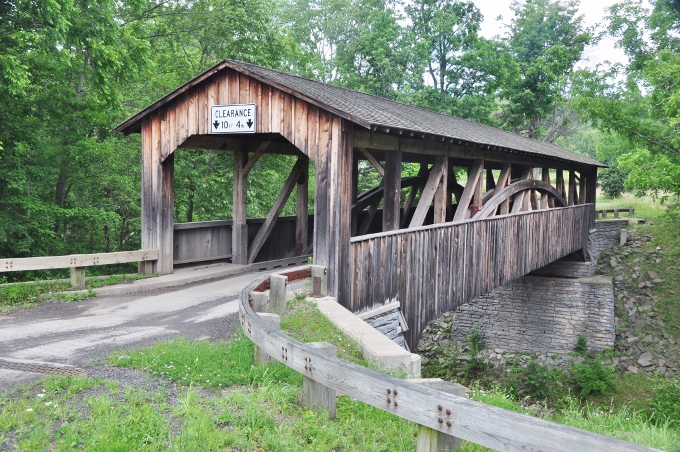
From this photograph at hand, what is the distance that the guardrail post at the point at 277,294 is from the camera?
6953 millimetres

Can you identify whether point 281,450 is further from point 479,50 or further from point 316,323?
point 479,50

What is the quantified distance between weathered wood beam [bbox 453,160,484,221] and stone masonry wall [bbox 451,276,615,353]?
9.79 meters

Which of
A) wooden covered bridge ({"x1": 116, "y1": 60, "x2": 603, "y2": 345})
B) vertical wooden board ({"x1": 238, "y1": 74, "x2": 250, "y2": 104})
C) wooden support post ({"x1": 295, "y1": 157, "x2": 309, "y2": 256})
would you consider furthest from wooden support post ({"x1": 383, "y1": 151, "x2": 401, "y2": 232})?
wooden support post ({"x1": 295, "y1": 157, "x2": 309, "y2": 256})

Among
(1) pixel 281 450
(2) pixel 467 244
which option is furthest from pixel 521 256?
(1) pixel 281 450

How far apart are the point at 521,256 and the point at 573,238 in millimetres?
6059

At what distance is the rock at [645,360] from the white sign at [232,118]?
13878 millimetres

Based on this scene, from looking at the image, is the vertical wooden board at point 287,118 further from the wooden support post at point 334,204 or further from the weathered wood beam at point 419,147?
the weathered wood beam at point 419,147

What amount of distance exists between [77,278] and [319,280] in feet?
13.6

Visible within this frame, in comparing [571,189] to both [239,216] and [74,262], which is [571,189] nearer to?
[239,216]

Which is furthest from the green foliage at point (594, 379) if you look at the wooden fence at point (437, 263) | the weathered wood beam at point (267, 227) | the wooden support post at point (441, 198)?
the weathered wood beam at point (267, 227)

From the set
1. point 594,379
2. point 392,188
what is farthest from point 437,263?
point 594,379

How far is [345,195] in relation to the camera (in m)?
8.42

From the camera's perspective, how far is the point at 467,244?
11.4 m

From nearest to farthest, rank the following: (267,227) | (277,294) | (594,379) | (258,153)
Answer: (277,294)
(258,153)
(267,227)
(594,379)
